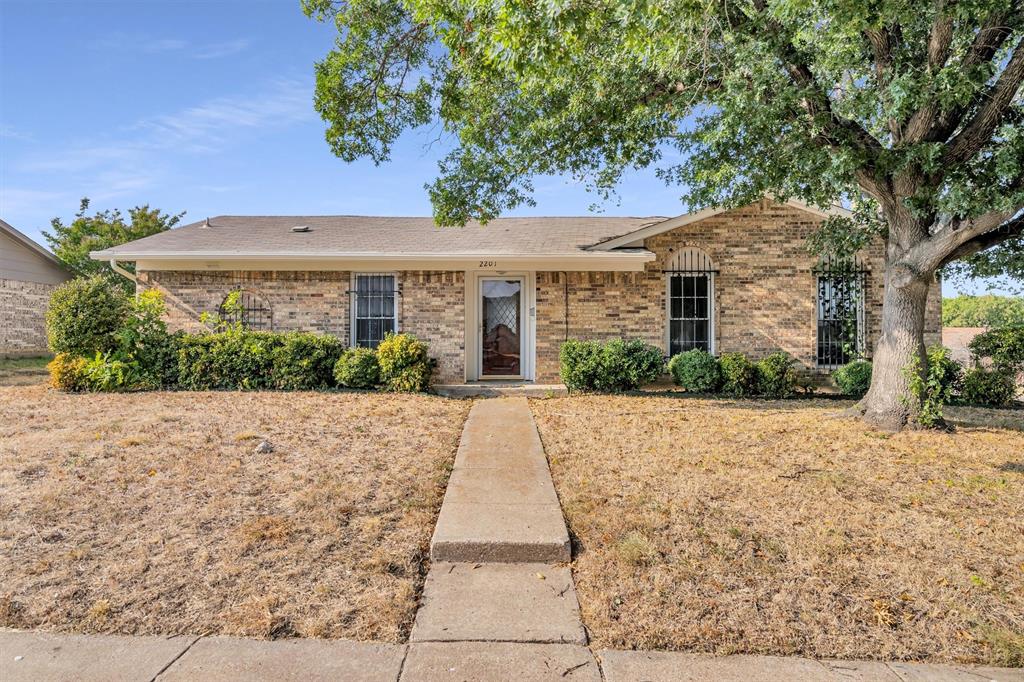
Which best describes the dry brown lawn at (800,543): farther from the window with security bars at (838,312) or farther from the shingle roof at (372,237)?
the shingle roof at (372,237)

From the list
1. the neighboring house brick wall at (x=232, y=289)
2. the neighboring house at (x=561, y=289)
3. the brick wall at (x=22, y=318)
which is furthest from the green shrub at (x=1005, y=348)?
the brick wall at (x=22, y=318)

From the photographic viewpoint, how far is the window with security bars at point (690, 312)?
37.4ft

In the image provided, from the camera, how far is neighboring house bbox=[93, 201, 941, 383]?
11.1 m

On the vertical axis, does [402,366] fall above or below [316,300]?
below

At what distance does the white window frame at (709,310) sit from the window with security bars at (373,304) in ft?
18.7

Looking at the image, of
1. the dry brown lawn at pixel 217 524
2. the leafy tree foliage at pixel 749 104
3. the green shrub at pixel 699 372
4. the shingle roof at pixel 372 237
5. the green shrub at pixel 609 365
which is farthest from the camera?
the shingle roof at pixel 372 237

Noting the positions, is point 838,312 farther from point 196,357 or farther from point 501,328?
point 196,357

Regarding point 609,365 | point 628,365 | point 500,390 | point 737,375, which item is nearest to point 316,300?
point 500,390

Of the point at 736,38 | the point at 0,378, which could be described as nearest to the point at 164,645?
the point at 736,38

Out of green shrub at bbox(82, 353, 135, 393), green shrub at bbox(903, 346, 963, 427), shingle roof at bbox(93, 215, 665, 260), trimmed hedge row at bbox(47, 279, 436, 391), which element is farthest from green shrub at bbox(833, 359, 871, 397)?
green shrub at bbox(82, 353, 135, 393)

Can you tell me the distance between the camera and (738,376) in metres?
10.2

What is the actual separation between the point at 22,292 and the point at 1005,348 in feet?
78.5

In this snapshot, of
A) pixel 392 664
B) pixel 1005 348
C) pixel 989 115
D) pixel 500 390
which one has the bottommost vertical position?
pixel 392 664

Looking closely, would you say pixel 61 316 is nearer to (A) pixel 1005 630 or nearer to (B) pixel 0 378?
(B) pixel 0 378
